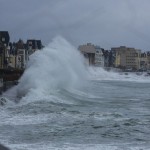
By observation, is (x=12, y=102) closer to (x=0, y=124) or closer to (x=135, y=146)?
(x=0, y=124)

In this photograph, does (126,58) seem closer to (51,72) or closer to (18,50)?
(18,50)

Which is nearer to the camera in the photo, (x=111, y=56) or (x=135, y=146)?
(x=135, y=146)

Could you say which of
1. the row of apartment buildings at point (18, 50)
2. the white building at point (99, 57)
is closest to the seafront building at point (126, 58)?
the white building at point (99, 57)

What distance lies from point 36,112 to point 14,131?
16.0 feet

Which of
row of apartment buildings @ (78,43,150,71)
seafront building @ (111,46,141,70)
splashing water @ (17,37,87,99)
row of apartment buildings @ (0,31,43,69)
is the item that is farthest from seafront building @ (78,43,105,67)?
splashing water @ (17,37,87,99)

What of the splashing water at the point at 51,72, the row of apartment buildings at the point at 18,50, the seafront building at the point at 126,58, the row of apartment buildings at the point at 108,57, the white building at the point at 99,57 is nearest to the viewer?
the splashing water at the point at 51,72

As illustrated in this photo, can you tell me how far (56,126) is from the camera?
46.5ft

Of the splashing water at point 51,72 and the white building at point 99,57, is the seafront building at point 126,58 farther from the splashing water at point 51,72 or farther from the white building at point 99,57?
the splashing water at point 51,72

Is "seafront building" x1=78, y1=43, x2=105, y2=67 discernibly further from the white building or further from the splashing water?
the splashing water

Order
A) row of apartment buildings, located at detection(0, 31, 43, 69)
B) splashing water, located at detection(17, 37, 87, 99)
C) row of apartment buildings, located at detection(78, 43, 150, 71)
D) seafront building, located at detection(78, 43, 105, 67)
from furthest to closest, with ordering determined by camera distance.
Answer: row of apartment buildings, located at detection(78, 43, 150, 71) < seafront building, located at detection(78, 43, 105, 67) < row of apartment buildings, located at detection(0, 31, 43, 69) < splashing water, located at detection(17, 37, 87, 99)

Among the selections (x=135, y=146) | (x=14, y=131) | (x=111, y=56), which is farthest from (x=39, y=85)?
(x=111, y=56)

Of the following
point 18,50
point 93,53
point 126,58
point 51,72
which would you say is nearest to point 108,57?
point 126,58

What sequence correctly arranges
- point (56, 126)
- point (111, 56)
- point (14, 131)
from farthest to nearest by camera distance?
point (111, 56) → point (56, 126) → point (14, 131)

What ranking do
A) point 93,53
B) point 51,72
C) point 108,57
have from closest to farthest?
point 51,72, point 93,53, point 108,57
